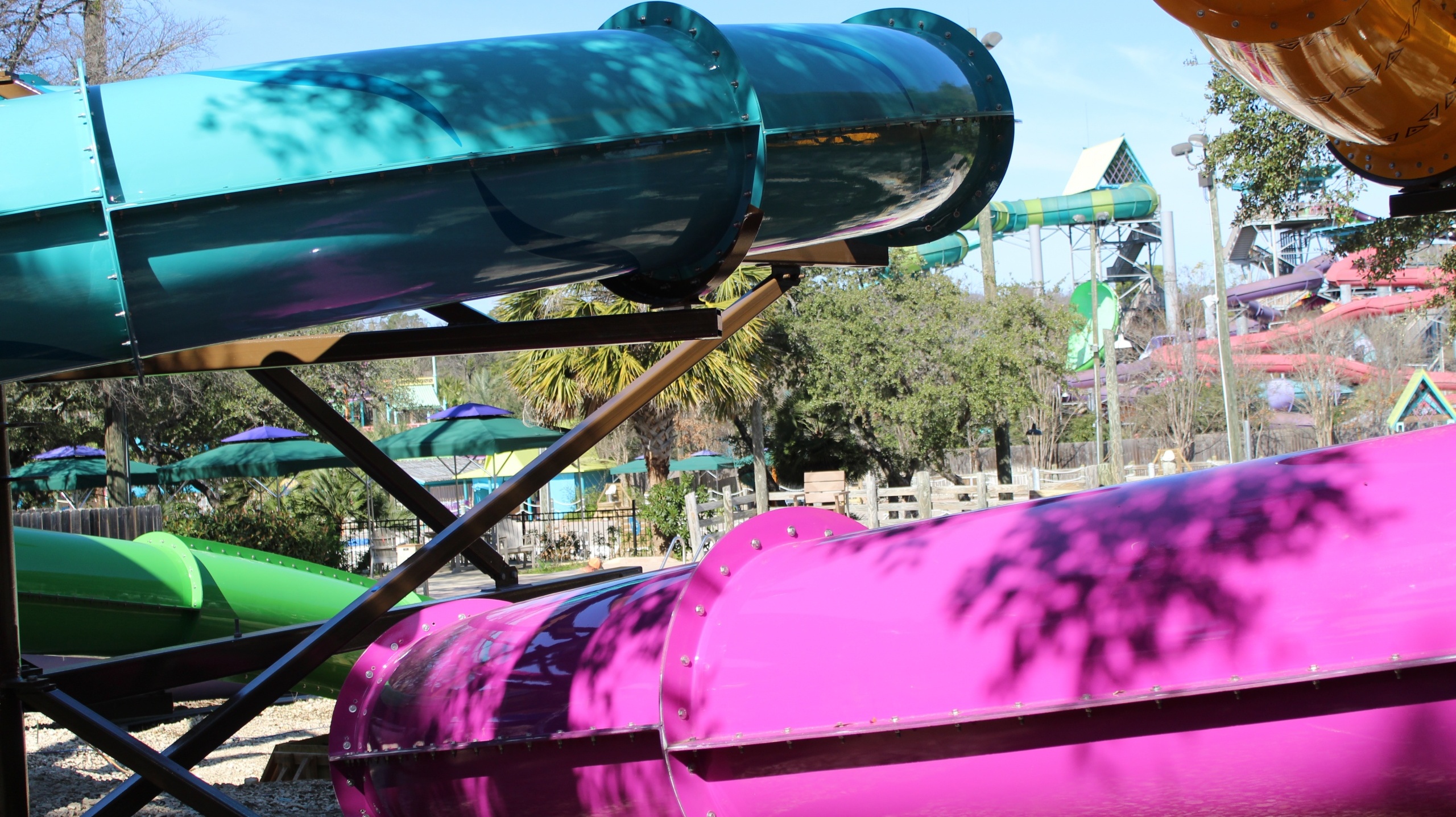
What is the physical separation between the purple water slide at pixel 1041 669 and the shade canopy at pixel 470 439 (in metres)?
12.1

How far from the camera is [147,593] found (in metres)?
7.60

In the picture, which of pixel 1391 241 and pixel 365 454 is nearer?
pixel 365 454

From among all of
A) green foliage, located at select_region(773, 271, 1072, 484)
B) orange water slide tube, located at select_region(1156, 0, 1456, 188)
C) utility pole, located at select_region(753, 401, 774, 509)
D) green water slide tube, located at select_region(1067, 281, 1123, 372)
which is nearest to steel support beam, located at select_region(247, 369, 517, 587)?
orange water slide tube, located at select_region(1156, 0, 1456, 188)

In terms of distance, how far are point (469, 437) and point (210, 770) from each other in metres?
9.16

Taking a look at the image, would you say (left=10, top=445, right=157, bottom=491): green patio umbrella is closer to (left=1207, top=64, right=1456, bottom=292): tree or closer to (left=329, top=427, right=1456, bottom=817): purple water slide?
(left=329, top=427, right=1456, bottom=817): purple water slide

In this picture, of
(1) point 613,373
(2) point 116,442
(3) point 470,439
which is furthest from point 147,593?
(1) point 613,373

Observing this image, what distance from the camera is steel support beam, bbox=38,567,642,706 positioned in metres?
4.42

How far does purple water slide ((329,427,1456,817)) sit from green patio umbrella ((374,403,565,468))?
12.1 metres

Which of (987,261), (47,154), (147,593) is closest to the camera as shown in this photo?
(47,154)

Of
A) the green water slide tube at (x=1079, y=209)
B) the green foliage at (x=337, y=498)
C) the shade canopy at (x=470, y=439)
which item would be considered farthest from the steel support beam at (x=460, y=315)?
the green water slide tube at (x=1079, y=209)

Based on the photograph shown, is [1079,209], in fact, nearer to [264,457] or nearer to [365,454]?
[264,457]

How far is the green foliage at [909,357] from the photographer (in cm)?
2481

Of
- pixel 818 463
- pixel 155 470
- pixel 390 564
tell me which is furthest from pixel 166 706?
pixel 818 463

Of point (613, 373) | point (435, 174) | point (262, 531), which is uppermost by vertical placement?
point (435, 174)
